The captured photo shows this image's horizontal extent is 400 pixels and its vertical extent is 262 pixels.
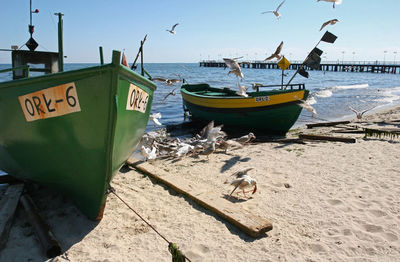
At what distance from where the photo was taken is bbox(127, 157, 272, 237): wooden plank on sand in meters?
3.63

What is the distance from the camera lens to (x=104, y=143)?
3.49m

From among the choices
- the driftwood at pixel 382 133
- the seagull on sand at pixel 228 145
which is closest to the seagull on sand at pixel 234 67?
the seagull on sand at pixel 228 145

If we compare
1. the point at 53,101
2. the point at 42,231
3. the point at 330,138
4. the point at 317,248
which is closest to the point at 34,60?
the point at 53,101

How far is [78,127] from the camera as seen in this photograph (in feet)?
11.4

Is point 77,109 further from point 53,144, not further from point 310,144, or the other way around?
point 310,144

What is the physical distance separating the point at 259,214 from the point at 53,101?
9.43ft

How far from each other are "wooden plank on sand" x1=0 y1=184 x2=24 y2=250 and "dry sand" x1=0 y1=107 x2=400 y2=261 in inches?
3.9

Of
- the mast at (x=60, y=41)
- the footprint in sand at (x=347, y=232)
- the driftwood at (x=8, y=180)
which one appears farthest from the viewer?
the driftwood at (x=8, y=180)

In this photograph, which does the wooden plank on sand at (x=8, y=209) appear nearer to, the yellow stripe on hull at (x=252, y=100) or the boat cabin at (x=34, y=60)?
the boat cabin at (x=34, y=60)

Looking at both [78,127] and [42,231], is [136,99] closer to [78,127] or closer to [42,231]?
[78,127]

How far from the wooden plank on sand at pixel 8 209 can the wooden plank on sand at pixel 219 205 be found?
206 centimetres

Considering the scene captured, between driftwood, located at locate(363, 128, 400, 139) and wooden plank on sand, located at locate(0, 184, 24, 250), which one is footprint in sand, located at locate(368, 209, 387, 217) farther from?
driftwood, located at locate(363, 128, 400, 139)

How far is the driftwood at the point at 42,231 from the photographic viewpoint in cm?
324

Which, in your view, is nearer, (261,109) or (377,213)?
(377,213)
